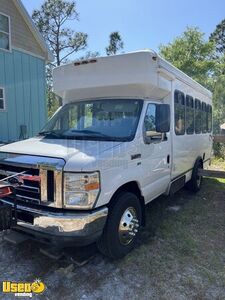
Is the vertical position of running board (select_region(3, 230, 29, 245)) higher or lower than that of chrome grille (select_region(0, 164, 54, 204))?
lower

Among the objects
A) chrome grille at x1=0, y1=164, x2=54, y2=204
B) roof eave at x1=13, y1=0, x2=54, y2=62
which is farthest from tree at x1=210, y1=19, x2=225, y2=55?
chrome grille at x1=0, y1=164, x2=54, y2=204

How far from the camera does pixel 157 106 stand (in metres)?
4.34

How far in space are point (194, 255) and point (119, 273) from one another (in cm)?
116

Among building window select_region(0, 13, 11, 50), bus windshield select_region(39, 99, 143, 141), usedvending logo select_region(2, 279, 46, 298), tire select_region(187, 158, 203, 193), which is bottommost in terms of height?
usedvending logo select_region(2, 279, 46, 298)

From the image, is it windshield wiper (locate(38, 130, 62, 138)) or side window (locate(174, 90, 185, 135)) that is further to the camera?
side window (locate(174, 90, 185, 135))

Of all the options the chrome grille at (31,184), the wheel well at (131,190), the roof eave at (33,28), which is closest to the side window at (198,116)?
the wheel well at (131,190)

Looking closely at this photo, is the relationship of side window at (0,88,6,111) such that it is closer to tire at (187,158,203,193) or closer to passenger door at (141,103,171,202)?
tire at (187,158,203,193)

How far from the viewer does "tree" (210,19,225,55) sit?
3997 centimetres

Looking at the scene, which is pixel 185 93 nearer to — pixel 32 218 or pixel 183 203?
pixel 183 203

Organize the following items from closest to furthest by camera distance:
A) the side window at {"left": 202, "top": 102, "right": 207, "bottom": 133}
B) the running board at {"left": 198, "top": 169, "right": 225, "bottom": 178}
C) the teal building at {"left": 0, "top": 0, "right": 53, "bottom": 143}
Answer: the running board at {"left": 198, "top": 169, "right": 225, "bottom": 178}, the side window at {"left": 202, "top": 102, "right": 207, "bottom": 133}, the teal building at {"left": 0, "top": 0, "right": 53, "bottom": 143}

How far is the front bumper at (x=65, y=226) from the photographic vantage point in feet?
10.2

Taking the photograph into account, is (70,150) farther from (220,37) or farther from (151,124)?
(220,37)

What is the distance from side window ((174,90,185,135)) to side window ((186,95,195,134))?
1.17 feet

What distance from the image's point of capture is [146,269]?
3666 mm
